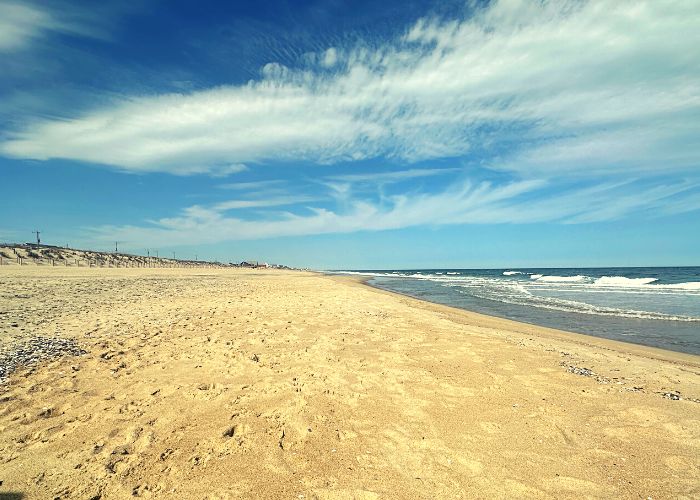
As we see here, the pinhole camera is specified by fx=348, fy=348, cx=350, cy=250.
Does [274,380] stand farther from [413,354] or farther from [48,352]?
[48,352]

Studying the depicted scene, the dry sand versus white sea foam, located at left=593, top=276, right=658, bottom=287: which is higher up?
white sea foam, located at left=593, top=276, right=658, bottom=287

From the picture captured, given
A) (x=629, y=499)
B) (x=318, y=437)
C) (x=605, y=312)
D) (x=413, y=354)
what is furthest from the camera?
(x=605, y=312)

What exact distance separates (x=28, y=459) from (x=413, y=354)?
22.9 feet

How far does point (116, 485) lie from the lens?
355 centimetres

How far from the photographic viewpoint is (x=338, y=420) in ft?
16.6

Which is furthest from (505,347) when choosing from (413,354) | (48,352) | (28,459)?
(48,352)

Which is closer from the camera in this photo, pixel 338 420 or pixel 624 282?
pixel 338 420

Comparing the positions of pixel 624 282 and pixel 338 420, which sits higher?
pixel 624 282

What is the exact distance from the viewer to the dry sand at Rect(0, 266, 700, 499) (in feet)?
12.2

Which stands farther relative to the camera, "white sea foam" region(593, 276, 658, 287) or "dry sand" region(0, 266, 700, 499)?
"white sea foam" region(593, 276, 658, 287)

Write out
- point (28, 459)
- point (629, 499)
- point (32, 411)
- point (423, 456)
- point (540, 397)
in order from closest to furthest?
point (629, 499)
point (28, 459)
point (423, 456)
point (32, 411)
point (540, 397)

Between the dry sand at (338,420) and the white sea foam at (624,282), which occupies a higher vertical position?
the white sea foam at (624,282)

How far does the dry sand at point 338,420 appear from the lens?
12.2ft

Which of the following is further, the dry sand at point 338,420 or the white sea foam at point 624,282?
the white sea foam at point 624,282
